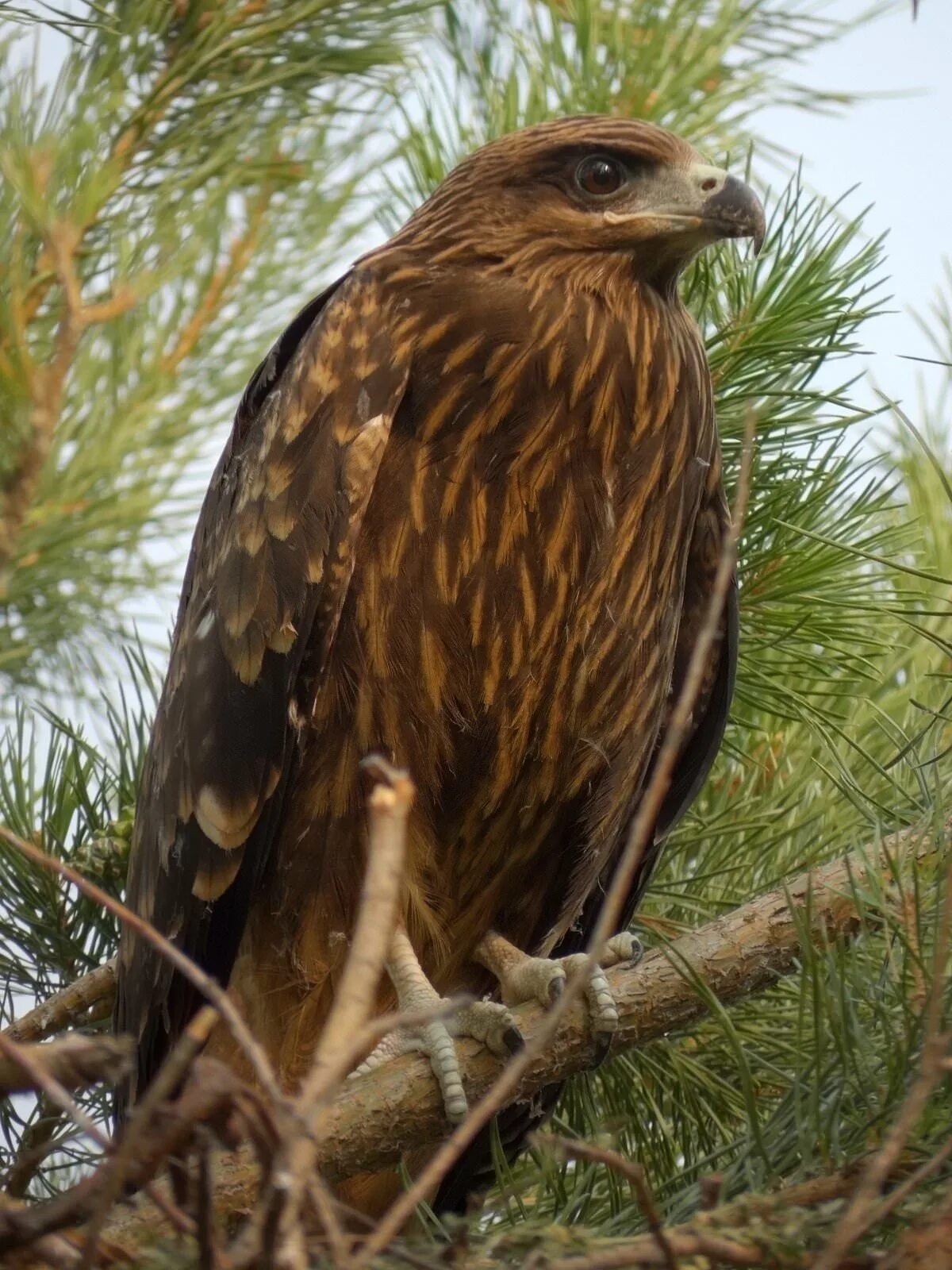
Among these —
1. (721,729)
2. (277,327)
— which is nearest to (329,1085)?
(721,729)

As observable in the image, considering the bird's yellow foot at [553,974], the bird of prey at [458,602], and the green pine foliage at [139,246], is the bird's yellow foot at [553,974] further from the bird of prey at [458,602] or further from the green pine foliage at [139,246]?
the green pine foliage at [139,246]

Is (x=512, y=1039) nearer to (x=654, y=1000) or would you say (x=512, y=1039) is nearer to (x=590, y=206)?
(x=654, y=1000)

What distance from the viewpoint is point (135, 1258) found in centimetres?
157

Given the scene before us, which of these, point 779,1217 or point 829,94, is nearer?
point 779,1217

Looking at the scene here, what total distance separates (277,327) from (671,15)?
1.12 m

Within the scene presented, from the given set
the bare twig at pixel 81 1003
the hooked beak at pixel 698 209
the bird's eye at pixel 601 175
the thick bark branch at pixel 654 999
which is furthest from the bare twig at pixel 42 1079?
the bird's eye at pixel 601 175

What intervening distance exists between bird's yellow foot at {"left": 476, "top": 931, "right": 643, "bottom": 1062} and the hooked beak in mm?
1232

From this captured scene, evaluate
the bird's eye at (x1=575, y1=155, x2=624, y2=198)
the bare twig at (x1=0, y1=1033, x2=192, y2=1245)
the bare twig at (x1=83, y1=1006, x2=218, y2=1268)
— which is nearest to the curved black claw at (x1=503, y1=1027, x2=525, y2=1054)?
the bare twig at (x1=0, y1=1033, x2=192, y2=1245)

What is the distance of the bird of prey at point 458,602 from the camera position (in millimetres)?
2881

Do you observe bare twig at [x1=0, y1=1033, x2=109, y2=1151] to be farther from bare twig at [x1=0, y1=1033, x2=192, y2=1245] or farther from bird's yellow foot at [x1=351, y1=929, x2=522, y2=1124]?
bird's yellow foot at [x1=351, y1=929, x2=522, y2=1124]

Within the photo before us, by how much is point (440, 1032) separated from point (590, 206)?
5.04ft

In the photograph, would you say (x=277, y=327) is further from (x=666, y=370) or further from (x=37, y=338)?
(x=666, y=370)

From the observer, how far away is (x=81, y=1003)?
122 inches

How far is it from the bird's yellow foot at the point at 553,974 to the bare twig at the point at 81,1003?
27.0 inches
